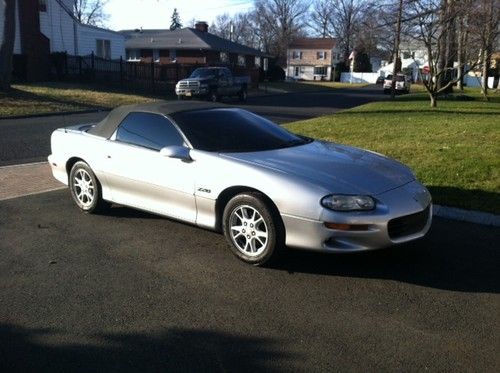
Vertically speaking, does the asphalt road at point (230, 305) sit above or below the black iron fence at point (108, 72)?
below

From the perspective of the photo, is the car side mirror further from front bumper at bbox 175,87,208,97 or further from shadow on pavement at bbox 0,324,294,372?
front bumper at bbox 175,87,208,97

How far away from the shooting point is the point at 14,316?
3.78 meters

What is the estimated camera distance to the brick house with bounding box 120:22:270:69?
48.8 metres

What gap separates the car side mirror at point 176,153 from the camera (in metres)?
5.08

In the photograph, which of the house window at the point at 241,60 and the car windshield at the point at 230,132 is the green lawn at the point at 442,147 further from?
the house window at the point at 241,60

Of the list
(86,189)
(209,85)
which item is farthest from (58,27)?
(86,189)

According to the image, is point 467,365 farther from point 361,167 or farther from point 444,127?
point 444,127

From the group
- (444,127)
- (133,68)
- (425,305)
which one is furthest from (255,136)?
(133,68)

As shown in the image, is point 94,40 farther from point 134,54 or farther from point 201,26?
point 134,54

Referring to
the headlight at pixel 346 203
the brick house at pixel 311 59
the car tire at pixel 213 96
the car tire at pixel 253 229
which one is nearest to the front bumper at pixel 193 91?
the car tire at pixel 213 96

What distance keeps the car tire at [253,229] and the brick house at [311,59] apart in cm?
9340

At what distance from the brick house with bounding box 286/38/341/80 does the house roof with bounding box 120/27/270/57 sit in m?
42.1

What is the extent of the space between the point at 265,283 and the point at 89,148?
2.86 m

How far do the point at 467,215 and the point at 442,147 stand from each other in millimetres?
4104
